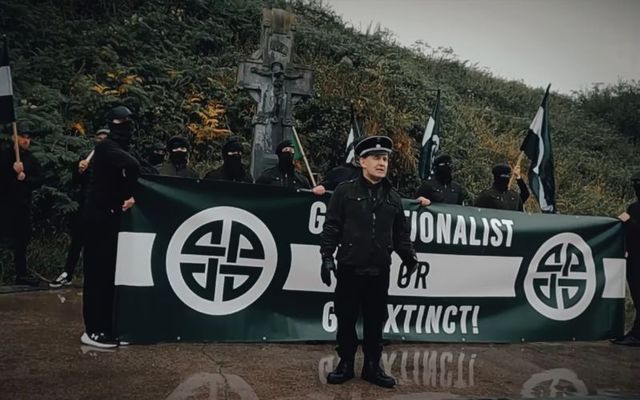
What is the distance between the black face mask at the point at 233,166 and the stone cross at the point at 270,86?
242 cm

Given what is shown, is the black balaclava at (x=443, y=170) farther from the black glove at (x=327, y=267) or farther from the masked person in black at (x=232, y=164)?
the black glove at (x=327, y=267)

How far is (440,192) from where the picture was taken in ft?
23.6

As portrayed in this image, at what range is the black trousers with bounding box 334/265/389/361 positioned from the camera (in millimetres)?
4586

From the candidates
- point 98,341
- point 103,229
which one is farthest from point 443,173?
point 98,341

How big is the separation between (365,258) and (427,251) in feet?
5.49

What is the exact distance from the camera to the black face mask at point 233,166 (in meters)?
6.79

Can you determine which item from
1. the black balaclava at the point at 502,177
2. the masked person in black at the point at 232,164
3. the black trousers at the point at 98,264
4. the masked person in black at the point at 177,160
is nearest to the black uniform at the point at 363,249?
the black trousers at the point at 98,264

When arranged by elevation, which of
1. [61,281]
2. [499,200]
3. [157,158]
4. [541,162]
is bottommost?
[61,281]

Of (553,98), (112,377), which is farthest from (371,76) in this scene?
(553,98)

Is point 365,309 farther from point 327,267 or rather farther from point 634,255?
point 634,255

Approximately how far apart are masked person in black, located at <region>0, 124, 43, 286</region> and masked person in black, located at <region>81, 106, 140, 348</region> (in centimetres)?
271

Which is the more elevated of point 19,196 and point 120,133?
point 120,133

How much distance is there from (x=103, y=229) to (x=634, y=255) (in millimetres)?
5344

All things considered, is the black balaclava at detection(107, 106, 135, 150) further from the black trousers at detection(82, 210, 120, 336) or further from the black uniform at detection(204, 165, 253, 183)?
the black uniform at detection(204, 165, 253, 183)
